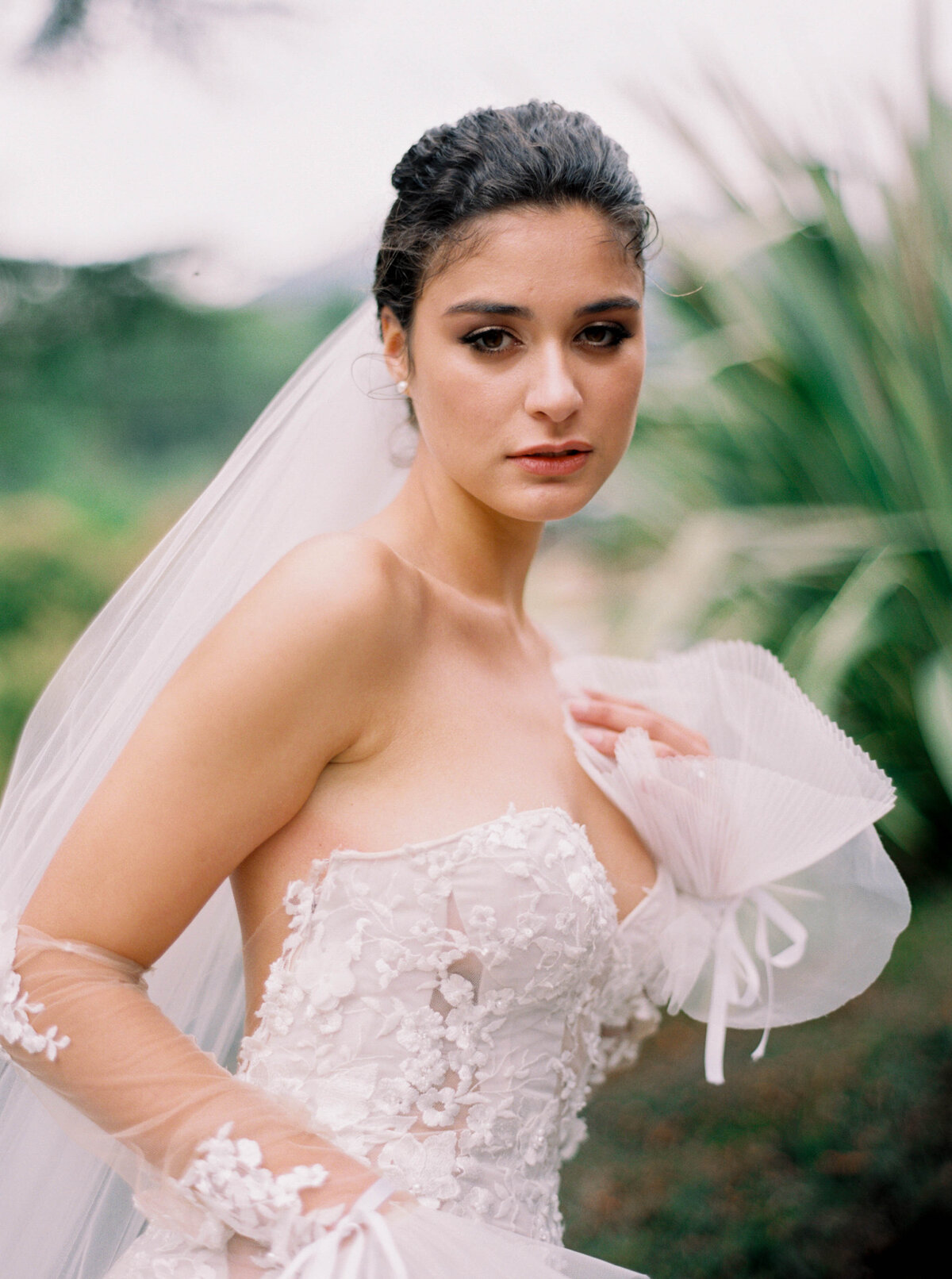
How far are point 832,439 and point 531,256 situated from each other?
1609mm

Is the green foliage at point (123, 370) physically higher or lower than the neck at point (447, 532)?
higher

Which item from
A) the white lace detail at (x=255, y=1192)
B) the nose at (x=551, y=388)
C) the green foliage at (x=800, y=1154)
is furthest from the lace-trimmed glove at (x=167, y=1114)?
the green foliage at (x=800, y=1154)

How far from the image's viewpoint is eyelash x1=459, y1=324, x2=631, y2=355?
133 cm

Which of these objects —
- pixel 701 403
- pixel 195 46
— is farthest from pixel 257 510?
pixel 195 46

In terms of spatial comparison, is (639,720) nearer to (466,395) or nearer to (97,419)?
(466,395)

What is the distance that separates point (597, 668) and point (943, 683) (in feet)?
2.55

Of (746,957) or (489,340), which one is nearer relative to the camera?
(489,340)

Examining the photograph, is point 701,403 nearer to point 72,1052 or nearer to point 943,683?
point 943,683

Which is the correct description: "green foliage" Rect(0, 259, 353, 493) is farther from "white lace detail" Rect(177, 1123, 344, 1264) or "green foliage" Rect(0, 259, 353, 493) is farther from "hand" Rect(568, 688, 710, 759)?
"white lace detail" Rect(177, 1123, 344, 1264)

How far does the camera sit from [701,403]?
9.34ft

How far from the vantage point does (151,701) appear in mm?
1342

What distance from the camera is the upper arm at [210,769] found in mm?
1062

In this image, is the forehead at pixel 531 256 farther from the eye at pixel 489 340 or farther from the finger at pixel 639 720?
the finger at pixel 639 720

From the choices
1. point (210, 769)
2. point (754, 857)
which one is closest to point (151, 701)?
point (210, 769)
